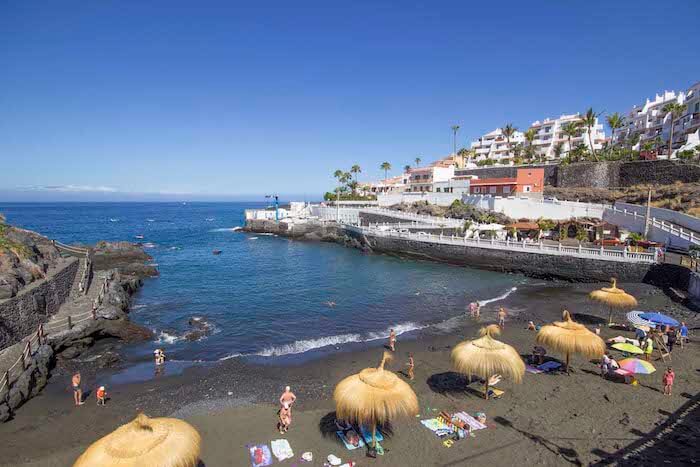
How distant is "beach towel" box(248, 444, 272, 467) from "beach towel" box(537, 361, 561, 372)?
10875mm

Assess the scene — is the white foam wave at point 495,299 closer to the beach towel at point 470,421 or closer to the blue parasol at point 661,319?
the blue parasol at point 661,319

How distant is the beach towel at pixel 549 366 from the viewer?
14.9 m

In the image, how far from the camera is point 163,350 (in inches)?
722

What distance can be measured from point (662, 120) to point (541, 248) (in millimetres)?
59460

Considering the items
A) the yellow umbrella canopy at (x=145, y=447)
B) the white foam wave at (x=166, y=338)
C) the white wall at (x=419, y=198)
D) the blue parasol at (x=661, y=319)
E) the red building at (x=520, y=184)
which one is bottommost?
the white foam wave at (x=166, y=338)

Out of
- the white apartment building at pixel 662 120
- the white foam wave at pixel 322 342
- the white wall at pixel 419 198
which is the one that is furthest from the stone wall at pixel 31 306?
the white apartment building at pixel 662 120

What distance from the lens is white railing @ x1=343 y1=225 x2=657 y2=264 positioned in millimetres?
29531

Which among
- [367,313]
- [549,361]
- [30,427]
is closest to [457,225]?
[367,313]

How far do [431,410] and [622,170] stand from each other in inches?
2266

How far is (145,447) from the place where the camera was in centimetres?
758

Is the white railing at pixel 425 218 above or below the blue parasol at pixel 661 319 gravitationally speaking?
above

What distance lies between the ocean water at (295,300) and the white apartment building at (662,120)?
171 ft

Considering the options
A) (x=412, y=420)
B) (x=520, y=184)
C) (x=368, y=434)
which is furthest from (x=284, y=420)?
(x=520, y=184)

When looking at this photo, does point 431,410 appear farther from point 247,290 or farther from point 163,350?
point 247,290
